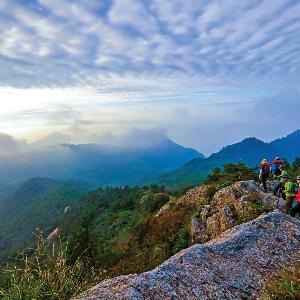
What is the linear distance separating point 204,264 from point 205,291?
117 centimetres

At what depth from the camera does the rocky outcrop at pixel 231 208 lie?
20458 millimetres

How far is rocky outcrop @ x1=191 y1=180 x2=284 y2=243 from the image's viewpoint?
67.1 ft

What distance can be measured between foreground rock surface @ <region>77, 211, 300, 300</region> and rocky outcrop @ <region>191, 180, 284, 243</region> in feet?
27.1

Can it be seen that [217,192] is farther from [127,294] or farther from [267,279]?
[127,294]

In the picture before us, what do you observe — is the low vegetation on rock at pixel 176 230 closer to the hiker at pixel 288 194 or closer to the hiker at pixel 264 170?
the hiker at pixel 264 170

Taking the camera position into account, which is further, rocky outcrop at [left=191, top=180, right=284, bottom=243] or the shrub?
rocky outcrop at [left=191, top=180, right=284, bottom=243]

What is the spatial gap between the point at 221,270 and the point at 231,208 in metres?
14.8

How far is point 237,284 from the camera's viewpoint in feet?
27.3

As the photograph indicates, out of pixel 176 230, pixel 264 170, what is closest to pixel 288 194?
pixel 264 170

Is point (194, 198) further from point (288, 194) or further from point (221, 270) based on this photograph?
point (221, 270)

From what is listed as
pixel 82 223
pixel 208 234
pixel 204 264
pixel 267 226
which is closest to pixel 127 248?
pixel 82 223

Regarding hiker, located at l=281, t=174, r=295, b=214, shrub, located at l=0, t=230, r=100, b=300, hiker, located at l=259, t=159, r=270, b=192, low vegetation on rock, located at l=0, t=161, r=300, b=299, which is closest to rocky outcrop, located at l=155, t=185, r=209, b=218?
low vegetation on rock, located at l=0, t=161, r=300, b=299

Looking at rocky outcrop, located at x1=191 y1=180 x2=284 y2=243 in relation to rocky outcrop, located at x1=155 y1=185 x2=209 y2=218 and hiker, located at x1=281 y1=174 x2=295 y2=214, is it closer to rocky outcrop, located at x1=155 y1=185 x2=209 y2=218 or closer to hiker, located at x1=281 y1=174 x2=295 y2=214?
hiker, located at x1=281 y1=174 x2=295 y2=214

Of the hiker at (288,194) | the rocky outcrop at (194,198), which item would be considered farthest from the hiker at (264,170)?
the rocky outcrop at (194,198)
